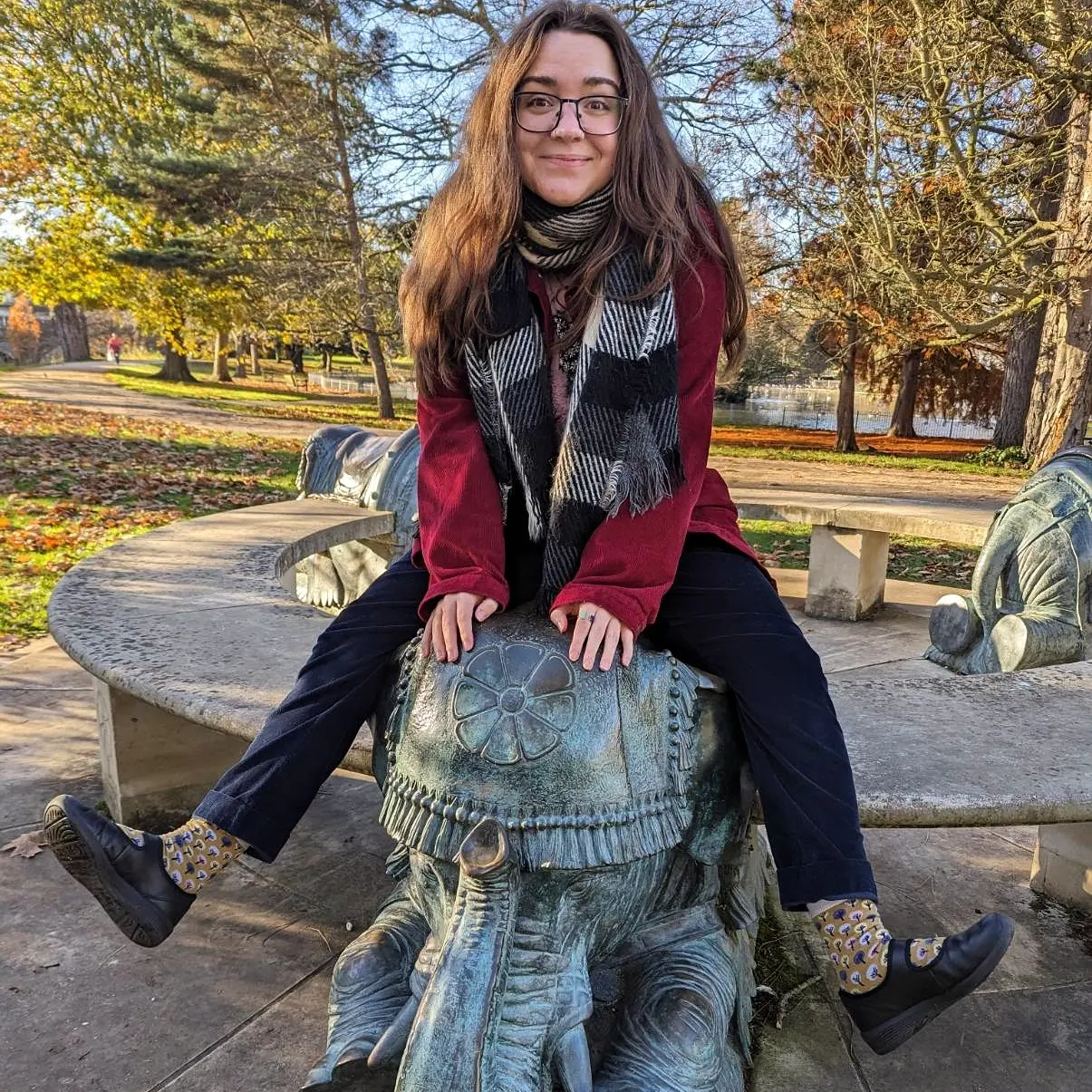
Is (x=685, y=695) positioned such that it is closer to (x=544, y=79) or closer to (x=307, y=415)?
(x=544, y=79)

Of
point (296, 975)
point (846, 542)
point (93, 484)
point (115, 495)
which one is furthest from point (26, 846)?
point (93, 484)

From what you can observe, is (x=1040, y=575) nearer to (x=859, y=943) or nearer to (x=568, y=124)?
(x=859, y=943)

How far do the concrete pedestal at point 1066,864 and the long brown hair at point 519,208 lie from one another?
2207 millimetres

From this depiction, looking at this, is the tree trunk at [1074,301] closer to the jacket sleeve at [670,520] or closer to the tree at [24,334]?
the jacket sleeve at [670,520]

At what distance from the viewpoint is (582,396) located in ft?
6.74

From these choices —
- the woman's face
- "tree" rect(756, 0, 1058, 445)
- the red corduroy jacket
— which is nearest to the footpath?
the red corduroy jacket

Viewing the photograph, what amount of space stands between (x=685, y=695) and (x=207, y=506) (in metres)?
9.02

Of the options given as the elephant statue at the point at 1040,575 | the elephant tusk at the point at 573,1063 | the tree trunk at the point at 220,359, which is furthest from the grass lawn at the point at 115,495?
the tree trunk at the point at 220,359

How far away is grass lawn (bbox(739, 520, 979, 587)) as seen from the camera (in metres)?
8.73

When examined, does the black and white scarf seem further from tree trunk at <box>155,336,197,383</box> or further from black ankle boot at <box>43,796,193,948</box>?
tree trunk at <box>155,336,197,383</box>

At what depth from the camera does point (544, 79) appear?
215cm

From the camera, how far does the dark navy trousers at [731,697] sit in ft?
6.23

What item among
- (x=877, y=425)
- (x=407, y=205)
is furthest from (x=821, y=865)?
(x=877, y=425)

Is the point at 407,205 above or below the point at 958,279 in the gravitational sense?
above
